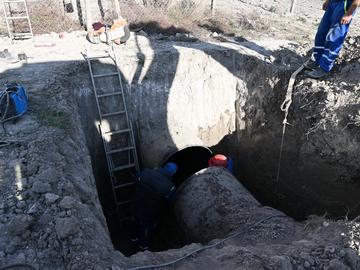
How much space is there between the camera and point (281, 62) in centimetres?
676

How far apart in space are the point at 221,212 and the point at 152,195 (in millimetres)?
1123

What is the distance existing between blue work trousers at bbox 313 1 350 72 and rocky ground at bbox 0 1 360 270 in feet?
1.63

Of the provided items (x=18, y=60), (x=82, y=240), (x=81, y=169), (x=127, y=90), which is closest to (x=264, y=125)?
(x=127, y=90)

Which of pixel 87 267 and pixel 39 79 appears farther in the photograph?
pixel 39 79

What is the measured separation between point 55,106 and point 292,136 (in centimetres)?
395

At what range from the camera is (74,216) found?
324 centimetres

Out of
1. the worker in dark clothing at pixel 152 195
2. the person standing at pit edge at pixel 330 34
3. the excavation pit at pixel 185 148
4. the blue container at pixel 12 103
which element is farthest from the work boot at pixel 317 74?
the blue container at pixel 12 103

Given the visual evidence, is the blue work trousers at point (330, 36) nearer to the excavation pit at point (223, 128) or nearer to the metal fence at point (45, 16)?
the excavation pit at point (223, 128)

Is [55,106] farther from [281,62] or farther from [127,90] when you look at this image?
[281,62]

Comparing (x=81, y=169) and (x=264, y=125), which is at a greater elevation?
(x=81, y=169)

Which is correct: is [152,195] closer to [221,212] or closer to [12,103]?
[221,212]

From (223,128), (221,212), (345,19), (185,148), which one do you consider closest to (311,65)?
(345,19)

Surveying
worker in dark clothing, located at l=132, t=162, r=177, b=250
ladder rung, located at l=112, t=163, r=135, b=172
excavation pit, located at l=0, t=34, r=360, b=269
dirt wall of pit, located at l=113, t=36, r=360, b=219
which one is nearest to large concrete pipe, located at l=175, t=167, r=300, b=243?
excavation pit, located at l=0, t=34, r=360, b=269

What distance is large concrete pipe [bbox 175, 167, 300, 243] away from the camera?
427 centimetres
